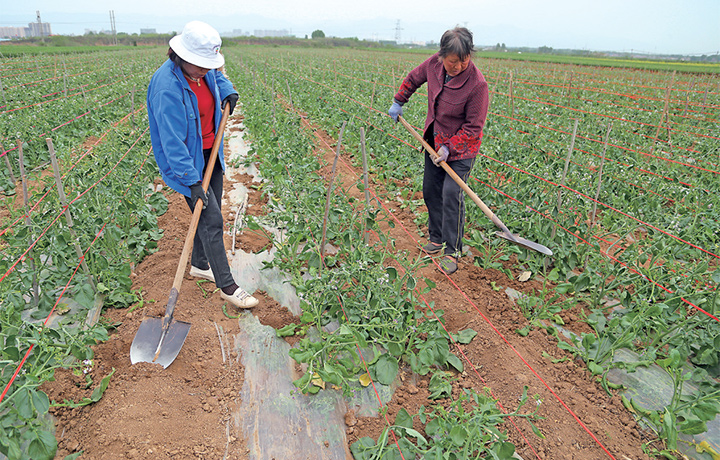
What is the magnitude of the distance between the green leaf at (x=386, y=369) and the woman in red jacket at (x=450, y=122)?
96 centimetres

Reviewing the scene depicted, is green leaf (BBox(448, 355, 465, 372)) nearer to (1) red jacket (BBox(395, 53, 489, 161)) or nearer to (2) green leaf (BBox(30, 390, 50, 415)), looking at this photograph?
(1) red jacket (BBox(395, 53, 489, 161))

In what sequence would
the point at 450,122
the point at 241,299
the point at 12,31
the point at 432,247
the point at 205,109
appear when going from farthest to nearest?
the point at 12,31, the point at 432,247, the point at 450,122, the point at 241,299, the point at 205,109

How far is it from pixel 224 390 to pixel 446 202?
2.20 metres

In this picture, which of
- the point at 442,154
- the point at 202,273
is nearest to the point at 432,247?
the point at 442,154

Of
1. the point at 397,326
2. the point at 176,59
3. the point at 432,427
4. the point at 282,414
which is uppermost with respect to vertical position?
the point at 176,59

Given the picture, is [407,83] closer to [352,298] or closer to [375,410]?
[352,298]

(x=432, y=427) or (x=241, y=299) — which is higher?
(x=241, y=299)

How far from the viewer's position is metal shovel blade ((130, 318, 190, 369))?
7.79ft

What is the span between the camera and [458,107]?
316 centimetres

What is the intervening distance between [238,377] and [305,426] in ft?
1.77

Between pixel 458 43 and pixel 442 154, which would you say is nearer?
pixel 458 43

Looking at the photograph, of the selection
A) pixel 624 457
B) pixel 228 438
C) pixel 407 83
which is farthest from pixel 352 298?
pixel 407 83

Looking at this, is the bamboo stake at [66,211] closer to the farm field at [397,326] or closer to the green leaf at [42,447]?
the farm field at [397,326]

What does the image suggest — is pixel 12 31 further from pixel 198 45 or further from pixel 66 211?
pixel 198 45
